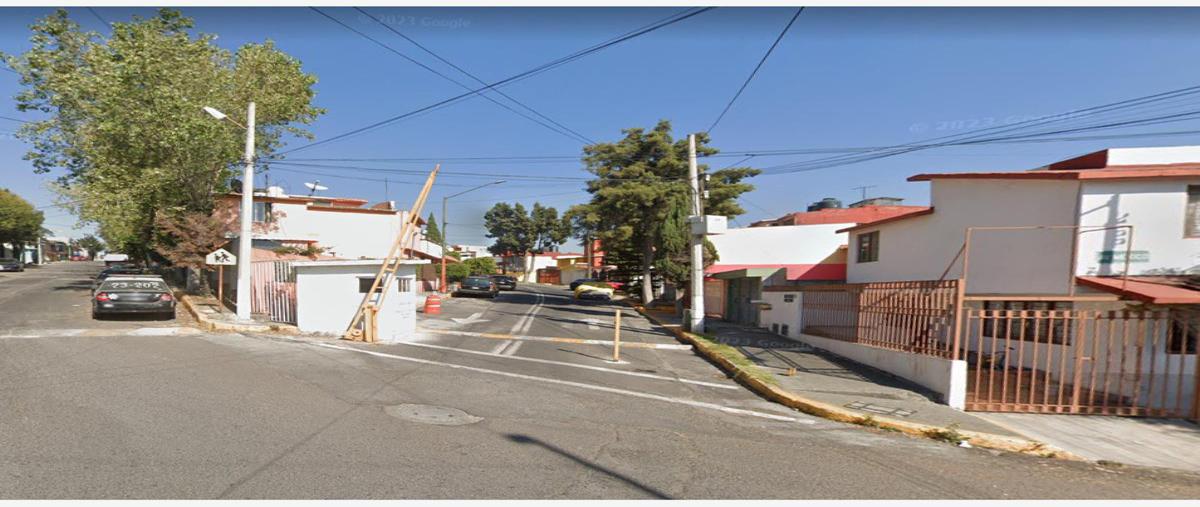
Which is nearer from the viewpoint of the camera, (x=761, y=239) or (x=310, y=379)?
(x=310, y=379)

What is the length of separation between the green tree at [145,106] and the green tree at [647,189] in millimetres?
15188

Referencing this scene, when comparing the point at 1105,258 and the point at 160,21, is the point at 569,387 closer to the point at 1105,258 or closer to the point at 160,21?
the point at 1105,258

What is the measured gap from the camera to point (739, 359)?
1205 cm

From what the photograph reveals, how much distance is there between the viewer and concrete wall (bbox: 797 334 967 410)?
8086mm

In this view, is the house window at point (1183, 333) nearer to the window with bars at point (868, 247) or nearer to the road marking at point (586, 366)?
the road marking at point (586, 366)

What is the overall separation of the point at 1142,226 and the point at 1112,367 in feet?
9.52

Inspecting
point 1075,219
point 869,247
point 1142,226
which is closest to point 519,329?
point 869,247

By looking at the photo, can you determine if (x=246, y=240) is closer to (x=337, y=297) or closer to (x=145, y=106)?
(x=337, y=297)

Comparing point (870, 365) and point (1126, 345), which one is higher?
point (1126, 345)

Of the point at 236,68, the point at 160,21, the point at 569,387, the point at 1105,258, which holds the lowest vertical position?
the point at 569,387

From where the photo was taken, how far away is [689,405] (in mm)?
8062

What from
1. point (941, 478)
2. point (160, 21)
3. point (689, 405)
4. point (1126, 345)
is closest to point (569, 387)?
point (689, 405)

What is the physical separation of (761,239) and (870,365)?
54.9ft

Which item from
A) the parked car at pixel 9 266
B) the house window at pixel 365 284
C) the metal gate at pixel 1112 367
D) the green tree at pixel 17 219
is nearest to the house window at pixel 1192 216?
the metal gate at pixel 1112 367
